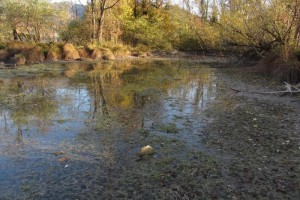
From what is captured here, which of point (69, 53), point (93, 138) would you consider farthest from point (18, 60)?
point (93, 138)

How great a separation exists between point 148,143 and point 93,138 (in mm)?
922

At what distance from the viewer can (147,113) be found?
6484 millimetres

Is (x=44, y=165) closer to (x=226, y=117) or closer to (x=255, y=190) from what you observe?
(x=255, y=190)

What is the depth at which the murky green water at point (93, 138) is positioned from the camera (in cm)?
346

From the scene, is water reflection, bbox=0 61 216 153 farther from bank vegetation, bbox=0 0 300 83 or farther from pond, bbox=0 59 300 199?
bank vegetation, bbox=0 0 300 83

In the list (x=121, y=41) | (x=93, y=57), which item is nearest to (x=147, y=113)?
(x=93, y=57)

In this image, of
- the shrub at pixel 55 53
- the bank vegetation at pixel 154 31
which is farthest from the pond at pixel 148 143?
the shrub at pixel 55 53

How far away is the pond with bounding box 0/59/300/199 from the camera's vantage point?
3420 mm

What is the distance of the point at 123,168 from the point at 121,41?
25.3m

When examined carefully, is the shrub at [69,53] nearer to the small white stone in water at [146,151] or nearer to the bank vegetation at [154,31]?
the bank vegetation at [154,31]

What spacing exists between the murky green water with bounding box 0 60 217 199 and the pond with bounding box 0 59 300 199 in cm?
1

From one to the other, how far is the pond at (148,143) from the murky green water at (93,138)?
1 centimetres

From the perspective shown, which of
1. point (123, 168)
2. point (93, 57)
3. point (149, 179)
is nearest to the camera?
point (149, 179)

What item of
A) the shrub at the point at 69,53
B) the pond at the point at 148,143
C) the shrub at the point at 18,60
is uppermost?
the shrub at the point at 69,53
